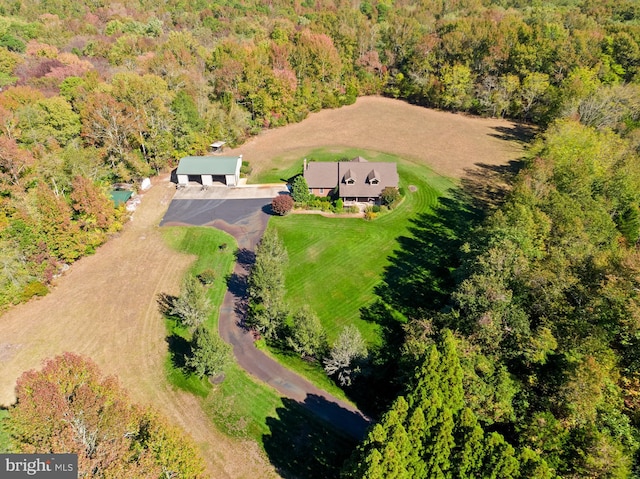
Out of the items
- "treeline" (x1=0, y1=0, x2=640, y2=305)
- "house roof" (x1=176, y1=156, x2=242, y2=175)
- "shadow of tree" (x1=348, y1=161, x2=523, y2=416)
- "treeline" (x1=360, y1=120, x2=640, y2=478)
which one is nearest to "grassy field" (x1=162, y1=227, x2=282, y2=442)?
"shadow of tree" (x1=348, y1=161, x2=523, y2=416)

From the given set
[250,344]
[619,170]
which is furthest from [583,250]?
[250,344]

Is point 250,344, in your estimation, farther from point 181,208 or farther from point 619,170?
point 619,170

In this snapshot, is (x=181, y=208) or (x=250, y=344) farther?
(x=181, y=208)

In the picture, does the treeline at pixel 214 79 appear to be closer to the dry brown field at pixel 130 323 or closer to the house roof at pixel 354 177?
the dry brown field at pixel 130 323

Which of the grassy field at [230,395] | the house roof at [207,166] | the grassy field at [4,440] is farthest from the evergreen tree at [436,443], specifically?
the house roof at [207,166]

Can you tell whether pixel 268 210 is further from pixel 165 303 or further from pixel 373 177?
pixel 165 303

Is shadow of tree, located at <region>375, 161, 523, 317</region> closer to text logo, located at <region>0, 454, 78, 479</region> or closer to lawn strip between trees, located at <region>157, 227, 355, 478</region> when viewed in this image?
lawn strip between trees, located at <region>157, 227, 355, 478</region>

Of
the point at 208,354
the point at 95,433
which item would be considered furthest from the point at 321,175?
the point at 95,433
